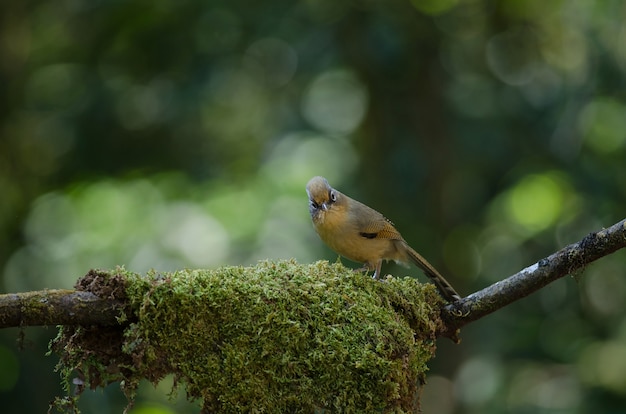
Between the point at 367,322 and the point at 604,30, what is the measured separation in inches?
257

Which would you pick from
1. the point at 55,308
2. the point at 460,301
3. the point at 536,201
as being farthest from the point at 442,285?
the point at 536,201

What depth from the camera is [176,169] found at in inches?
413

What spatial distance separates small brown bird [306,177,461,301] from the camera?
18.4 ft

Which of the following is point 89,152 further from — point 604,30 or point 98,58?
point 604,30

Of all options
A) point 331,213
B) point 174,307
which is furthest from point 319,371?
point 331,213

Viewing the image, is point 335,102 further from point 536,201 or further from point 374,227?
point 374,227

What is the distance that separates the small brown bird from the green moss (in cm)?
164

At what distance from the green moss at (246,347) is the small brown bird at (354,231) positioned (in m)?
1.64

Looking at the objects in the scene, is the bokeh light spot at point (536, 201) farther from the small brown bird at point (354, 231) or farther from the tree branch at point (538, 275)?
the tree branch at point (538, 275)

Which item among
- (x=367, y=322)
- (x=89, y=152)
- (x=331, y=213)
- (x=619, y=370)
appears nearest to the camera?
(x=367, y=322)

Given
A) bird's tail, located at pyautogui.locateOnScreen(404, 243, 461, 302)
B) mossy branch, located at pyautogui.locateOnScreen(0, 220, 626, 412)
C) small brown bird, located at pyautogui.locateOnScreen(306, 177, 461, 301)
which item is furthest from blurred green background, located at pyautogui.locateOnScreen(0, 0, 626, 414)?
mossy branch, located at pyautogui.locateOnScreen(0, 220, 626, 412)

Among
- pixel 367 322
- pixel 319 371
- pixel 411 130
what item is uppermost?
pixel 411 130

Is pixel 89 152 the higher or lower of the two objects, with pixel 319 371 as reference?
higher

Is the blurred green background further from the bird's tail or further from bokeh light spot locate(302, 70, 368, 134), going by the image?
the bird's tail
